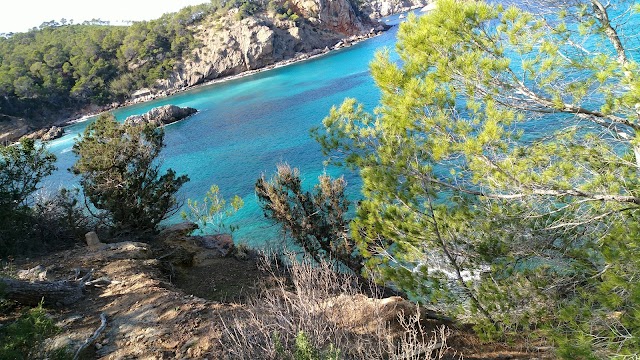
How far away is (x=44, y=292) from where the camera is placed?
6.55m

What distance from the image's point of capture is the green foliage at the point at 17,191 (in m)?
10.0

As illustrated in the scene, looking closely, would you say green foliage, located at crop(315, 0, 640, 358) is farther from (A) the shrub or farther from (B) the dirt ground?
(A) the shrub

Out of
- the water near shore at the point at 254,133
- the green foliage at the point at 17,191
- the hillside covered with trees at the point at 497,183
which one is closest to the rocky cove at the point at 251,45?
the water near shore at the point at 254,133

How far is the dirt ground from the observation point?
5.29 meters

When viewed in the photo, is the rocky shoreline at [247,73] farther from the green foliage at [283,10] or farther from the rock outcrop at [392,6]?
the rock outcrop at [392,6]

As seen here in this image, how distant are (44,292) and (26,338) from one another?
8.43 ft

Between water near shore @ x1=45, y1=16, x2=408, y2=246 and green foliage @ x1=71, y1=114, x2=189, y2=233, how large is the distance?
4.23 m

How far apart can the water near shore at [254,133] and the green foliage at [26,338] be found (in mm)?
7284

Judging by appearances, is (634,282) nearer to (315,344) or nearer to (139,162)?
(315,344)

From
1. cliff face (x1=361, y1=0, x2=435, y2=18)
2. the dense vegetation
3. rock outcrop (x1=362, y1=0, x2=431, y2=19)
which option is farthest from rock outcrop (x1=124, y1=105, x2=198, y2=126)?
cliff face (x1=361, y1=0, x2=435, y2=18)

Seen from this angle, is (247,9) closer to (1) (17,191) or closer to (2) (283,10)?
(2) (283,10)

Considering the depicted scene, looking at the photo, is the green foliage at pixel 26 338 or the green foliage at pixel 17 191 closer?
the green foliage at pixel 26 338

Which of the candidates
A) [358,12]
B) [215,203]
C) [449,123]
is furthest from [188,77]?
[449,123]

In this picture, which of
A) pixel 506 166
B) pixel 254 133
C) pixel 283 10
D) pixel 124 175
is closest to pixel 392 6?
pixel 283 10
